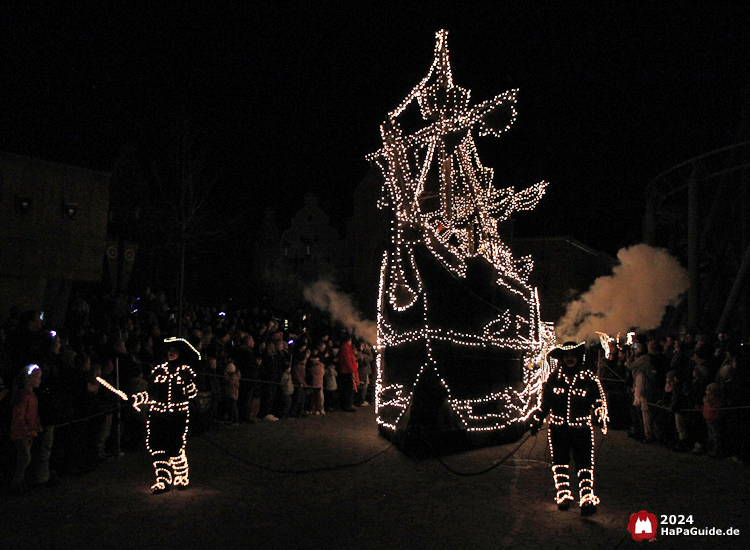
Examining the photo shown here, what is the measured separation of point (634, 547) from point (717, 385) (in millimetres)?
5106

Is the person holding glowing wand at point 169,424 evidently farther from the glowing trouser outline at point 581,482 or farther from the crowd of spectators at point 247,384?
the glowing trouser outline at point 581,482

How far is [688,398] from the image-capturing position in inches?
435

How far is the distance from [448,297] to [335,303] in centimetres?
2434

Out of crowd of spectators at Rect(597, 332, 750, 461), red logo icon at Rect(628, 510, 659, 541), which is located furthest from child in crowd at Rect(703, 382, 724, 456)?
red logo icon at Rect(628, 510, 659, 541)

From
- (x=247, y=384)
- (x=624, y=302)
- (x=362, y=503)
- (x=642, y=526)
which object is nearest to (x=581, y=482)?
(x=642, y=526)

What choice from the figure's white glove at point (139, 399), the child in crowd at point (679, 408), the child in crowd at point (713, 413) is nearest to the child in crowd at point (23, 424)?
the figure's white glove at point (139, 399)

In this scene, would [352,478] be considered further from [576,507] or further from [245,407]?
[245,407]

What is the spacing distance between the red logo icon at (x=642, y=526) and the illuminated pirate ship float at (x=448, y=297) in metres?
3.65

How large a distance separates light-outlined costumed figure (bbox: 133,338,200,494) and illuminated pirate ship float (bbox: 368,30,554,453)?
3589 mm

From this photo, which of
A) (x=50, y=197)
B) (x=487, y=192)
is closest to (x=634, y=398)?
(x=487, y=192)

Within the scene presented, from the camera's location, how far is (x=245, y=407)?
43.2 ft

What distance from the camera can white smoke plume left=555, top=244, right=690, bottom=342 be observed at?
17.6 meters

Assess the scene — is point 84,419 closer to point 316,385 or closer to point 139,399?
point 139,399

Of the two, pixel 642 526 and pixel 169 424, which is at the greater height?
pixel 169 424
